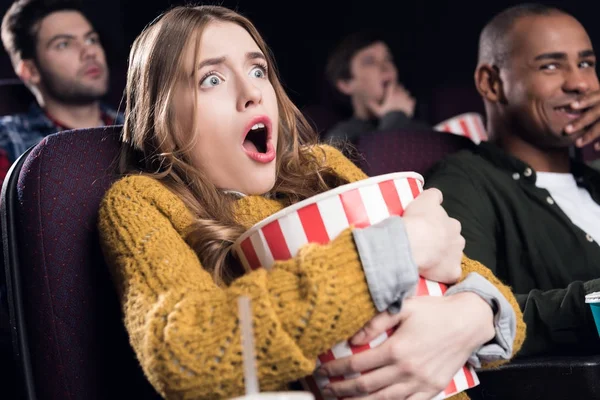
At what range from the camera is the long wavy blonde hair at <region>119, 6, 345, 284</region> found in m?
1.24

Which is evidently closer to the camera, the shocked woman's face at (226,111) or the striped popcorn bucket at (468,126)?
the shocked woman's face at (226,111)

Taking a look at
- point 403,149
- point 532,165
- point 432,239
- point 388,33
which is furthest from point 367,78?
point 432,239

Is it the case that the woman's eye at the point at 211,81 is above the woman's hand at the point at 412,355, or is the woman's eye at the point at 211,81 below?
above

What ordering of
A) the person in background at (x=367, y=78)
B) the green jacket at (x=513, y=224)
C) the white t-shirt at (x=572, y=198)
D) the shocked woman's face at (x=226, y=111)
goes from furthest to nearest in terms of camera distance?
1. the person in background at (x=367, y=78)
2. the white t-shirt at (x=572, y=198)
3. the green jacket at (x=513, y=224)
4. the shocked woman's face at (x=226, y=111)

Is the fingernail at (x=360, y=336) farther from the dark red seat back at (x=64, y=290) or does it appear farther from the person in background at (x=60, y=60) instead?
the person in background at (x=60, y=60)

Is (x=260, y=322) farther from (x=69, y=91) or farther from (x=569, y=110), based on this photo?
(x=69, y=91)

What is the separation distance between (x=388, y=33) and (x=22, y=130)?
307 centimetres

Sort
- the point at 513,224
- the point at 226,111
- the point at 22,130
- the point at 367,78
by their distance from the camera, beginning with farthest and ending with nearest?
the point at 367,78 < the point at 22,130 < the point at 513,224 < the point at 226,111

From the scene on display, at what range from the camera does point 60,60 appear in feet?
10.3

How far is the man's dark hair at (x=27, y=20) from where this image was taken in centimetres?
315

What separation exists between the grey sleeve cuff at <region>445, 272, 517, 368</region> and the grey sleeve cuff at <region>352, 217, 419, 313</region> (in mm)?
180

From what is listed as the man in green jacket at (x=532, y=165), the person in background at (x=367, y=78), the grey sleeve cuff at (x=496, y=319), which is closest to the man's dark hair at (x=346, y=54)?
the person in background at (x=367, y=78)

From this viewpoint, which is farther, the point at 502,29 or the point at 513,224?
the point at 502,29

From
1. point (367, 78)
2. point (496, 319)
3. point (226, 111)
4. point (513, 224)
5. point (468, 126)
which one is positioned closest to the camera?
point (496, 319)
